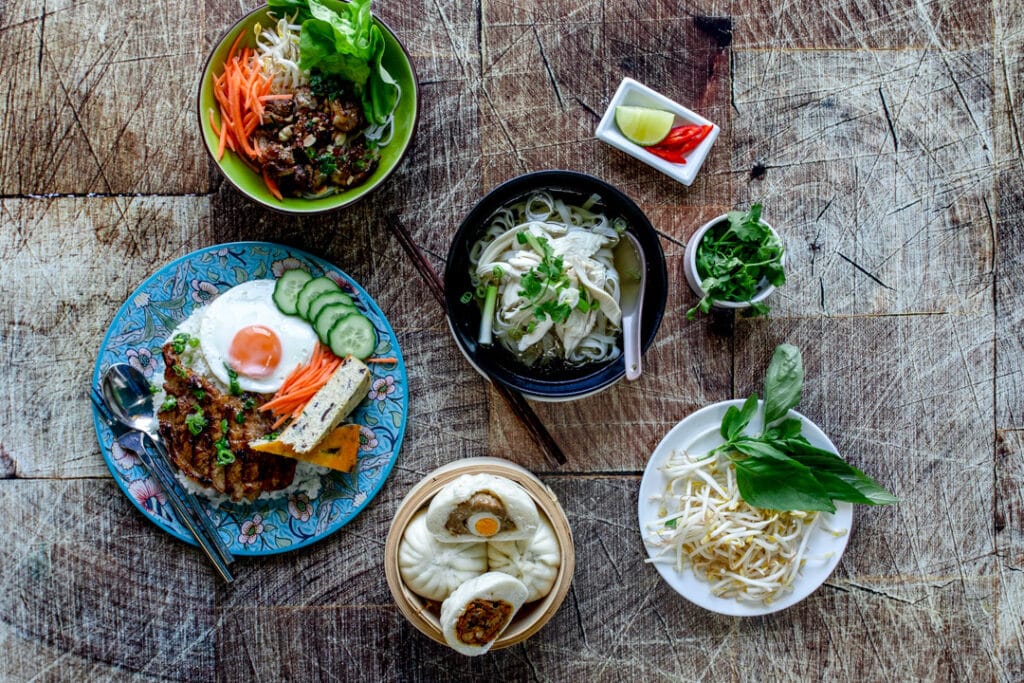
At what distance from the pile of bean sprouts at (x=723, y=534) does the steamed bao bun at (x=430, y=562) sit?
74 cm

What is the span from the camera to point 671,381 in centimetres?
300

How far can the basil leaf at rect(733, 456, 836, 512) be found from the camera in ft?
8.89

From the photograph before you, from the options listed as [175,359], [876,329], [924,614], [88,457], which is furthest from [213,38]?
[924,614]

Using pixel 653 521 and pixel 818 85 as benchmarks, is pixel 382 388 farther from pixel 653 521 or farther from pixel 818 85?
pixel 818 85

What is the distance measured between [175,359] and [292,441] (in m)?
0.54

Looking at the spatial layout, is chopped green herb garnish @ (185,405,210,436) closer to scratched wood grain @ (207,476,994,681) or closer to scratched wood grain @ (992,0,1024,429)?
scratched wood grain @ (207,476,994,681)

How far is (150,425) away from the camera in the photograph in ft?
9.36

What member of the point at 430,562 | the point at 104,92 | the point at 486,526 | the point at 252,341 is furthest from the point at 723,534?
the point at 104,92

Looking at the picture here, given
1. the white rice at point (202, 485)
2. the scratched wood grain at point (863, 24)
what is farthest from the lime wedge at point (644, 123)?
the white rice at point (202, 485)

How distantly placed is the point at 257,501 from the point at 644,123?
6.68ft

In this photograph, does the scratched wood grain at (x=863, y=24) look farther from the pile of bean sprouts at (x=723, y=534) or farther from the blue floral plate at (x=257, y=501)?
the blue floral plate at (x=257, y=501)

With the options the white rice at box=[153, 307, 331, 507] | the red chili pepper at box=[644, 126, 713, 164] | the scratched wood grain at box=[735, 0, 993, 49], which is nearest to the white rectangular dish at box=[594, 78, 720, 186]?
the red chili pepper at box=[644, 126, 713, 164]

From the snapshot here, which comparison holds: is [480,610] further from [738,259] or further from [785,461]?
[738,259]

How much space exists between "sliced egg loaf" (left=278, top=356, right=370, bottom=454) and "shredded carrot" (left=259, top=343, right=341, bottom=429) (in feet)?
0.14
